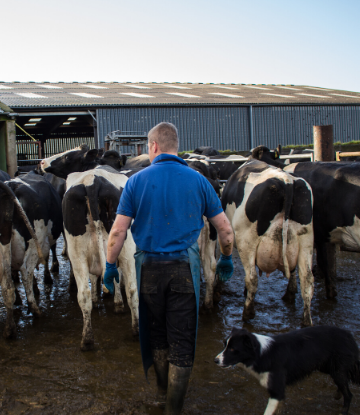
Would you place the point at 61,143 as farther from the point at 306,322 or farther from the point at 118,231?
the point at 118,231

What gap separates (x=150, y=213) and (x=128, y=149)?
17874mm

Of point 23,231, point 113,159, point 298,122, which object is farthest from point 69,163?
point 298,122

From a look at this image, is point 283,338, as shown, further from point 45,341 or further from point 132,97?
point 132,97

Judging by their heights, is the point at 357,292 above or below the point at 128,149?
below

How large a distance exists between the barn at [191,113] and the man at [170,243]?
17281 mm

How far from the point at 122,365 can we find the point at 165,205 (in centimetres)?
192

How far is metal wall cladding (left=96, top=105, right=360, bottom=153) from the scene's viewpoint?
828 inches

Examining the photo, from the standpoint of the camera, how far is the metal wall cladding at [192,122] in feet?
68.3

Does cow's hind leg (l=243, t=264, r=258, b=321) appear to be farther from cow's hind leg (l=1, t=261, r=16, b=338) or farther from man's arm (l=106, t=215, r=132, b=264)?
cow's hind leg (l=1, t=261, r=16, b=338)

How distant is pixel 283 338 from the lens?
3.21 meters

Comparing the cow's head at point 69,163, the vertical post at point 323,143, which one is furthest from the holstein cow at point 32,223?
the vertical post at point 323,143

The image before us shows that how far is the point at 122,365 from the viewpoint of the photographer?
398 cm

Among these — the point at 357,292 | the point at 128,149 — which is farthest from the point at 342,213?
the point at 128,149

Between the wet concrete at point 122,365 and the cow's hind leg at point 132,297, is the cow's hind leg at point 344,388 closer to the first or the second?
the wet concrete at point 122,365
